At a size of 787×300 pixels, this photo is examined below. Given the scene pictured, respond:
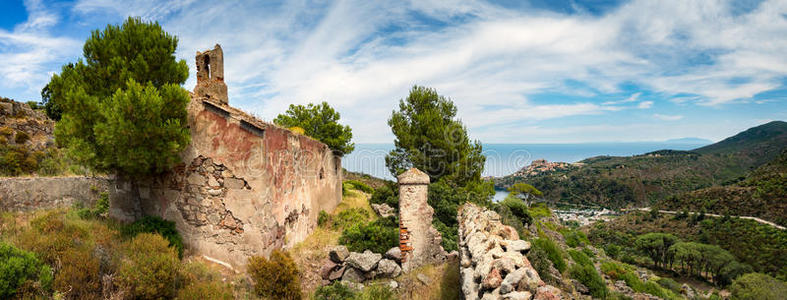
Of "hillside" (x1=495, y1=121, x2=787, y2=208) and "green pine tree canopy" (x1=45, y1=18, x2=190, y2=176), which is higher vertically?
"green pine tree canopy" (x1=45, y1=18, x2=190, y2=176)

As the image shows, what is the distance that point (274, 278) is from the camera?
6672 mm

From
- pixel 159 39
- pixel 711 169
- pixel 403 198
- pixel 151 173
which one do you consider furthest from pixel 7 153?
pixel 711 169

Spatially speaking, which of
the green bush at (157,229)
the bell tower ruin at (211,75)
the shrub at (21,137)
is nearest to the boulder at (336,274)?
the green bush at (157,229)

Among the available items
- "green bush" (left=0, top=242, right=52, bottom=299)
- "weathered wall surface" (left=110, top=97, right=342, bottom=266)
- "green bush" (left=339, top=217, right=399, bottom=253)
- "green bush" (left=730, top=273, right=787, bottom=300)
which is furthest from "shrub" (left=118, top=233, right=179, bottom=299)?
"green bush" (left=730, top=273, right=787, bottom=300)

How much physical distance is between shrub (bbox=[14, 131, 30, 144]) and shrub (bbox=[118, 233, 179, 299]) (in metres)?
13.0

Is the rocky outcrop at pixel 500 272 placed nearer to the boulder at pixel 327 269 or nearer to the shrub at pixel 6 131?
the boulder at pixel 327 269

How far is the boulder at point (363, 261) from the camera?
28.1 ft

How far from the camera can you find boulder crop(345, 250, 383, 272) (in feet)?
28.1

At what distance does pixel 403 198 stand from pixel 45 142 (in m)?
17.5

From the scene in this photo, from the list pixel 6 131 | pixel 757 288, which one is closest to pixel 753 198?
pixel 757 288

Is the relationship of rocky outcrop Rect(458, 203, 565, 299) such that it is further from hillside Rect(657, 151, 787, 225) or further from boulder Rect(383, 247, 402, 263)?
hillside Rect(657, 151, 787, 225)

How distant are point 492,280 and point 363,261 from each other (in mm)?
5556

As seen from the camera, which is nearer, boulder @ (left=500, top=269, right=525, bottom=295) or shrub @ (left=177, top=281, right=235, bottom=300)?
boulder @ (left=500, top=269, right=525, bottom=295)

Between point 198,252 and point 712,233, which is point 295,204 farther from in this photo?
point 712,233
